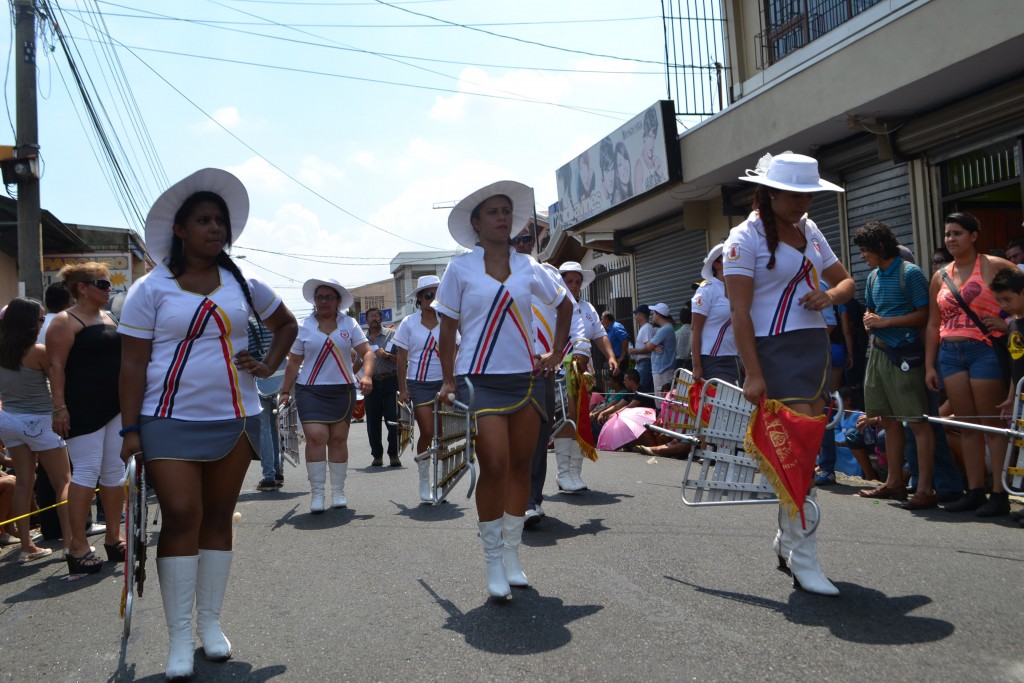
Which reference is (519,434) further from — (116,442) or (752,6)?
(752,6)

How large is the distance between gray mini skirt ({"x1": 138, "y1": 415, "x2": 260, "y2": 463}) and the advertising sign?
11.6 metres

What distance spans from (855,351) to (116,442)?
707 centimetres

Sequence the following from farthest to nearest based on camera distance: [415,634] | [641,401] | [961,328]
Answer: [641,401], [961,328], [415,634]

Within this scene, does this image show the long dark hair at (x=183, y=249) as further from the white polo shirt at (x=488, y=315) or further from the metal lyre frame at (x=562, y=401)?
the metal lyre frame at (x=562, y=401)

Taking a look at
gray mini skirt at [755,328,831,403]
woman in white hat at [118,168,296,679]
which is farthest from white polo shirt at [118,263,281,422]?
gray mini skirt at [755,328,831,403]

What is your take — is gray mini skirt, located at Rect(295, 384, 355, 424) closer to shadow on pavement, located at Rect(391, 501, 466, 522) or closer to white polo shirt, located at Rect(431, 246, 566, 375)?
shadow on pavement, located at Rect(391, 501, 466, 522)

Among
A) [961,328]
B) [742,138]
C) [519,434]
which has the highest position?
[742,138]

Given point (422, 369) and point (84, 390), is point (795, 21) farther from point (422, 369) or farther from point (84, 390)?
point (84, 390)

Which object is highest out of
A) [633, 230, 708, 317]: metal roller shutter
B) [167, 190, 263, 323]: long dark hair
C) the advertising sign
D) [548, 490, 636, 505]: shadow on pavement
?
the advertising sign

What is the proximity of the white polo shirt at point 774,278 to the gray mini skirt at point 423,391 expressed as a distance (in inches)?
177

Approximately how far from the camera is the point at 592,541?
6.54 meters

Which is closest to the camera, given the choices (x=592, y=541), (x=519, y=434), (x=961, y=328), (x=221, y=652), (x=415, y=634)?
(x=221, y=652)

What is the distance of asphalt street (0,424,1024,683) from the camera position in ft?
13.0

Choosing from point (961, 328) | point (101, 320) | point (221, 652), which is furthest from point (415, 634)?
point (961, 328)
